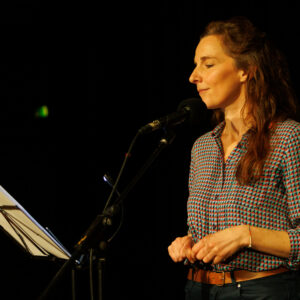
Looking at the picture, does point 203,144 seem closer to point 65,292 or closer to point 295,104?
point 295,104

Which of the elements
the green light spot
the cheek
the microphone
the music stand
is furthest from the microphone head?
the green light spot

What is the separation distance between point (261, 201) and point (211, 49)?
67cm

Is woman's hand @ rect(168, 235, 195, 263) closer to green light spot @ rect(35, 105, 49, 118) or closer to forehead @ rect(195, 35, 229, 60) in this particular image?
forehead @ rect(195, 35, 229, 60)

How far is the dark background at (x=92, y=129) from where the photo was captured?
9.80 ft

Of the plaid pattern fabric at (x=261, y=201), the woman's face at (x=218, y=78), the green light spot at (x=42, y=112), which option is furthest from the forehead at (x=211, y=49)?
the green light spot at (x=42, y=112)

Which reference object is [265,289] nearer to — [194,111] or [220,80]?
[194,111]

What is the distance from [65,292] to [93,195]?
2.50 feet

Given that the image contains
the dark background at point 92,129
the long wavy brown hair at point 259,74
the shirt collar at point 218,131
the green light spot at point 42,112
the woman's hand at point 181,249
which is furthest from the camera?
the green light spot at point 42,112

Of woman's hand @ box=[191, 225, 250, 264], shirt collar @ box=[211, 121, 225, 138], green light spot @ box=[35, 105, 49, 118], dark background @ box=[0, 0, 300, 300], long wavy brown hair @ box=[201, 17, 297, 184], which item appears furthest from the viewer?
green light spot @ box=[35, 105, 49, 118]

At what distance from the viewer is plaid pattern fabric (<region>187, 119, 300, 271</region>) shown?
4.59 ft

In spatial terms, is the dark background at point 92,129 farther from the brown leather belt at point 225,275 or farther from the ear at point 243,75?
the brown leather belt at point 225,275

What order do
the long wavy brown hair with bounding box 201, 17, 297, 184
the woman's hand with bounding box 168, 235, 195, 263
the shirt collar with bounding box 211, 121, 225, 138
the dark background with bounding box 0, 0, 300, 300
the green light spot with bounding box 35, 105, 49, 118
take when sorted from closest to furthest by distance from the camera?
the woman's hand with bounding box 168, 235, 195, 263, the long wavy brown hair with bounding box 201, 17, 297, 184, the shirt collar with bounding box 211, 121, 225, 138, the dark background with bounding box 0, 0, 300, 300, the green light spot with bounding box 35, 105, 49, 118

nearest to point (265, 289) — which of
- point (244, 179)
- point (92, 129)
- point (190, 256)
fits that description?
point (190, 256)

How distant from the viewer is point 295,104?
5.56ft
